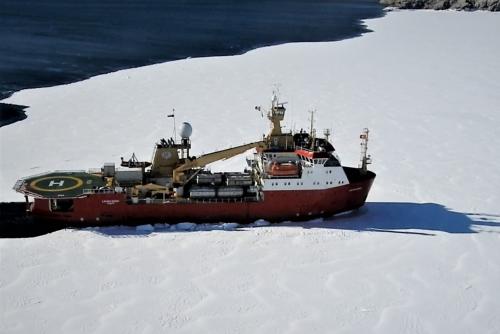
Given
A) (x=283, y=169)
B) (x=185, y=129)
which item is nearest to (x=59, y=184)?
(x=185, y=129)

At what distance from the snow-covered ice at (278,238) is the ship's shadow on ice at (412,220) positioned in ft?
0.27

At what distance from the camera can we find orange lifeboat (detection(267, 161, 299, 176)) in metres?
20.2

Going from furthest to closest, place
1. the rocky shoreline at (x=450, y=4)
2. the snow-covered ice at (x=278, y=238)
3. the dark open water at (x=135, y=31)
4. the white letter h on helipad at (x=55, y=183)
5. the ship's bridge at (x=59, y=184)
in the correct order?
the rocky shoreline at (x=450, y=4) < the dark open water at (x=135, y=31) < the white letter h on helipad at (x=55, y=183) < the ship's bridge at (x=59, y=184) < the snow-covered ice at (x=278, y=238)

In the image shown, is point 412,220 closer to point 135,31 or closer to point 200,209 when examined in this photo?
point 200,209

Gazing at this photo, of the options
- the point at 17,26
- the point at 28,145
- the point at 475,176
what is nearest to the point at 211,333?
the point at 475,176

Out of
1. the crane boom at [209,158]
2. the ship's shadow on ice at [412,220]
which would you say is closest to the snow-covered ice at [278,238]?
the ship's shadow on ice at [412,220]

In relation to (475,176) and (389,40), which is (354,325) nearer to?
(475,176)

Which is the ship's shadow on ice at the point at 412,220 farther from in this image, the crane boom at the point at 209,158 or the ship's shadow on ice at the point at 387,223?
the crane boom at the point at 209,158

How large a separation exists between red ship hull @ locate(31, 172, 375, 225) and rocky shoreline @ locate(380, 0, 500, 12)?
7887 cm

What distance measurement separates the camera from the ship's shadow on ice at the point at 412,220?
66.9 feet

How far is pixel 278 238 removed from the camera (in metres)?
19.4

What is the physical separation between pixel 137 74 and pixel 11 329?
1271 inches

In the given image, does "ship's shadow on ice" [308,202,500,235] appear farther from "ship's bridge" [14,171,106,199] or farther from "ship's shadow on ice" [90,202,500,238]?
"ship's bridge" [14,171,106,199]

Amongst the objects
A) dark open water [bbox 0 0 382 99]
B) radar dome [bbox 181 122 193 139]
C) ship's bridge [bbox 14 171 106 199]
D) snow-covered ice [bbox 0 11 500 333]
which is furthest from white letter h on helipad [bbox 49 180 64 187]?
dark open water [bbox 0 0 382 99]
